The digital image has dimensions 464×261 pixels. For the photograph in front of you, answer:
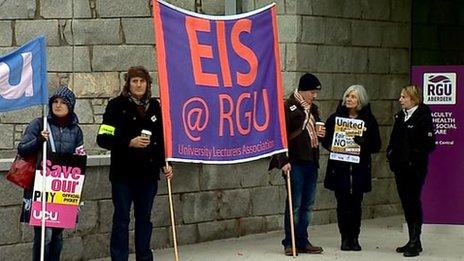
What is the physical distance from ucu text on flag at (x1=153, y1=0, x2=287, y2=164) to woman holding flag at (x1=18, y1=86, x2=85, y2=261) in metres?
0.84

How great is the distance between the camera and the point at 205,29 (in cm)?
932

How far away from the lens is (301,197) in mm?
10172

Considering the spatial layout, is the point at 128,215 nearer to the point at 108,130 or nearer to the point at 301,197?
the point at 108,130

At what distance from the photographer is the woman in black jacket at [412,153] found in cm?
1020

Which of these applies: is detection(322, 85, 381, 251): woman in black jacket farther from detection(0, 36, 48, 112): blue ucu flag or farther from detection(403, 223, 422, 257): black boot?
detection(0, 36, 48, 112): blue ucu flag

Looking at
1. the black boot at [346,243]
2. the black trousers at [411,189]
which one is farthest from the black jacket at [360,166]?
the black boot at [346,243]

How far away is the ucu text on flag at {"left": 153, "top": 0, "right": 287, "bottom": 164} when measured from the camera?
8.93 metres

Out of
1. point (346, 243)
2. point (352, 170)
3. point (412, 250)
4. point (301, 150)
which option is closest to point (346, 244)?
point (346, 243)

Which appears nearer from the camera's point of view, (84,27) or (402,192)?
(402,192)

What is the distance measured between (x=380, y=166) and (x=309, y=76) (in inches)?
143

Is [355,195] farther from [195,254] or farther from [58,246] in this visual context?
[58,246]

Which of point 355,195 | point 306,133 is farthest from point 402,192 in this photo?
point 306,133

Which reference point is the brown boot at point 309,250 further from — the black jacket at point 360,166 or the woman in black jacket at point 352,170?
the black jacket at point 360,166

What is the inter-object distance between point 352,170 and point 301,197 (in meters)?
0.62
